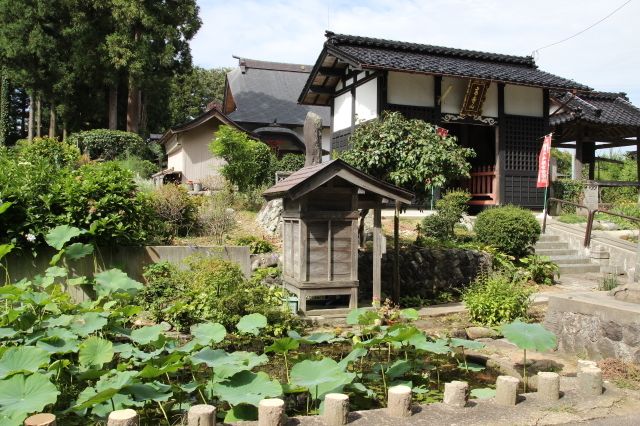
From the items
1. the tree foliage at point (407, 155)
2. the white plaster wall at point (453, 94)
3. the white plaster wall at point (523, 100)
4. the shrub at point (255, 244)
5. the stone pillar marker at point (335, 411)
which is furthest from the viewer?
the white plaster wall at point (523, 100)

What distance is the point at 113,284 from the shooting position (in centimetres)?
629

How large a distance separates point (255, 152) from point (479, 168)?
24.3 ft

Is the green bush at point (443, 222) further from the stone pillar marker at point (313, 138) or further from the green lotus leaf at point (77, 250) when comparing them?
the green lotus leaf at point (77, 250)

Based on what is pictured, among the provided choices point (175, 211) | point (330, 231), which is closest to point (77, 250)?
point (175, 211)

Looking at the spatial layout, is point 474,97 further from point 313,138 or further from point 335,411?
point 335,411

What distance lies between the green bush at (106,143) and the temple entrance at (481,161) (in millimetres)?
13148

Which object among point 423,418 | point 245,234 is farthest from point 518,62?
point 423,418

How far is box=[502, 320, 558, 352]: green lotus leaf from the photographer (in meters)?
4.16

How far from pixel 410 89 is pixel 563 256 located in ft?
19.9

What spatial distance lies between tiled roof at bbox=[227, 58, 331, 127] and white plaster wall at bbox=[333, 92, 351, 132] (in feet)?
29.7

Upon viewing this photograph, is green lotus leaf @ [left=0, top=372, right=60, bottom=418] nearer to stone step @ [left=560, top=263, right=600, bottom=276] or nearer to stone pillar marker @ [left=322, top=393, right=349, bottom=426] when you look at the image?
stone pillar marker @ [left=322, top=393, right=349, bottom=426]

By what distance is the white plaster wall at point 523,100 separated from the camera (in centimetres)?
1550

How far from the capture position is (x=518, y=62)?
16547 millimetres

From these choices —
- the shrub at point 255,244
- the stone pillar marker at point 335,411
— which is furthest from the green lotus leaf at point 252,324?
the shrub at point 255,244
